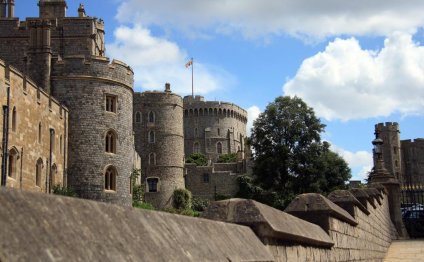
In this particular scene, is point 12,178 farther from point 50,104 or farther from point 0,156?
point 50,104

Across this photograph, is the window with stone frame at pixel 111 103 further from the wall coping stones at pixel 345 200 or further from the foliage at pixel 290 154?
the wall coping stones at pixel 345 200

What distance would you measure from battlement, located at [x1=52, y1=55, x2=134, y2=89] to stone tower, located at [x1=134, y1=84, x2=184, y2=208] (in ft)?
102

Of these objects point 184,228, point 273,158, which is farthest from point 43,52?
point 184,228

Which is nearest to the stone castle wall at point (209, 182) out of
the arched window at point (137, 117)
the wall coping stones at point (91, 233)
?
the arched window at point (137, 117)

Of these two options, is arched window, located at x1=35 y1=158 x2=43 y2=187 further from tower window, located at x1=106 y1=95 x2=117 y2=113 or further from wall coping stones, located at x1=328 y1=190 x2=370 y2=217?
wall coping stones, located at x1=328 y1=190 x2=370 y2=217

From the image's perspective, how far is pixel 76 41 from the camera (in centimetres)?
3844

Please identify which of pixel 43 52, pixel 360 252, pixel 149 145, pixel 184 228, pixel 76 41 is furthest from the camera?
pixel 149 145

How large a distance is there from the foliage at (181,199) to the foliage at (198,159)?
25786 millimetres

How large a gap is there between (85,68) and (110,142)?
3848 millimetres

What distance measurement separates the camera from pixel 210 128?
94.9m

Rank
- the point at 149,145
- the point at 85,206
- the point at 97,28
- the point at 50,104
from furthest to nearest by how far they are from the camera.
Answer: the point at 149,145
the point at 97,28
the point at 50,104
the point at 85,206

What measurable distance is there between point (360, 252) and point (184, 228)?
8.45 meters

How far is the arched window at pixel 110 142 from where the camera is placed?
103 ft

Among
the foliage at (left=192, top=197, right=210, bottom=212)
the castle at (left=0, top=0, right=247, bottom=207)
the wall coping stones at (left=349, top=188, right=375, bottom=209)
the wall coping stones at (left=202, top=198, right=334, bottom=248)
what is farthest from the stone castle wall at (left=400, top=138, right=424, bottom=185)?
the wall coping stones at (left=202, top=198, right=334, bottom=248)
